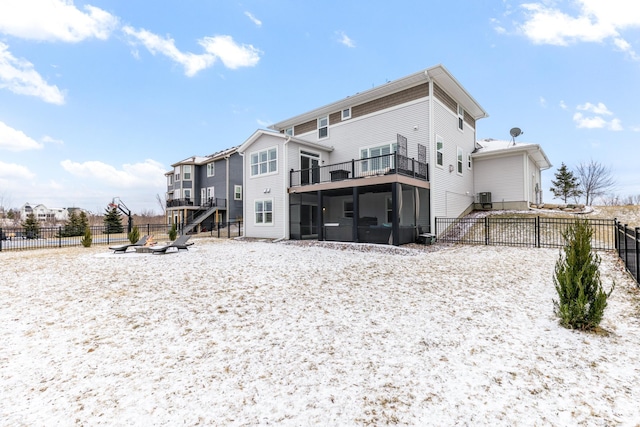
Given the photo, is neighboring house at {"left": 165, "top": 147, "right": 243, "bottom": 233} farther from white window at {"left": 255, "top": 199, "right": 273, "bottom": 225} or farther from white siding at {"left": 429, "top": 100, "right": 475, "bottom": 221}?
white siding at {"left": 429, "top": 100, "right": 475, "bottom": 221}

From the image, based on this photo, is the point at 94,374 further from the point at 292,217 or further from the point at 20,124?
the point at 20,124

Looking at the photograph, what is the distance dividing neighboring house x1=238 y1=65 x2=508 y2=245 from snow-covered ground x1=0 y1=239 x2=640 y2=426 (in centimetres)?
723

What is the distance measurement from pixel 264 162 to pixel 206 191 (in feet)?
56.3

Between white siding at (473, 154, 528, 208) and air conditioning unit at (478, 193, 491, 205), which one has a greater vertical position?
white siding at (473, 154, 528, 208)

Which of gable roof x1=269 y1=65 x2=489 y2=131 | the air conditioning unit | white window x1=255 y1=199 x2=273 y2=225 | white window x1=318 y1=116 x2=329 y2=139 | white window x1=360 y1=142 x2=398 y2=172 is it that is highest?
gable roof x1=269 y1=65 x2=489 y2=131

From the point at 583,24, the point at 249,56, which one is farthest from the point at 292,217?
the point at 583,24

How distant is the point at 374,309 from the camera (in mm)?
4629

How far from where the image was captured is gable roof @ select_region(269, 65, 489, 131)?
1317cm

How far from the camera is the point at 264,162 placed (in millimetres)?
16969

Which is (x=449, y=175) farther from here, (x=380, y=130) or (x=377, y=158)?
(x=380, y=130)

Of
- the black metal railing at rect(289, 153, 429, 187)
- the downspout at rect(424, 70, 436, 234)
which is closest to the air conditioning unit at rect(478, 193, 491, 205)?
the downspout at rect(424, 70, 436, 234)

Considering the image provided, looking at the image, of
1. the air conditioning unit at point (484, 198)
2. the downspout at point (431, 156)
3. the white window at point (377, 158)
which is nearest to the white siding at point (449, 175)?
the downspout at point (431, 156)

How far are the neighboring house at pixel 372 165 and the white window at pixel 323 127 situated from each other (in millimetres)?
65

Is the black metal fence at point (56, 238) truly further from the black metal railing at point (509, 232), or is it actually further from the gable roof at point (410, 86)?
the black metal railing at point (509, 232)
